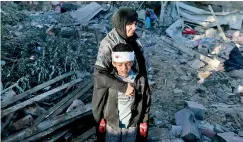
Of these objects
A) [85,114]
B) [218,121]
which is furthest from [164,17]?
[85,114]

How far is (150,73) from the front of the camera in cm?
685

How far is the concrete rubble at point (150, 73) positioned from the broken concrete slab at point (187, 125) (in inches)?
0.7

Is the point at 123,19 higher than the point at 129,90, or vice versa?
the point at 123,19

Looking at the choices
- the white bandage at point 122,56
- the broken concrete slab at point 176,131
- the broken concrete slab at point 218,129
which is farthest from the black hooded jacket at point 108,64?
the broken concrete slab at point 218,129

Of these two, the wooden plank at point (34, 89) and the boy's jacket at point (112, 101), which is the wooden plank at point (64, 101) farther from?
the boy's jacket at point (112, 101)

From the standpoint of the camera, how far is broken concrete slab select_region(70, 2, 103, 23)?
460 inches

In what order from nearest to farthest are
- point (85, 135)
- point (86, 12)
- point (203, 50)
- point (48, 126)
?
1. point (48, 126)
2. point (85, 135)
3. point (203, 50)
4. point (86, 12)

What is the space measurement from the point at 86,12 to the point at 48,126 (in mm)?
8943

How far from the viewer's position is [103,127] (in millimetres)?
3018

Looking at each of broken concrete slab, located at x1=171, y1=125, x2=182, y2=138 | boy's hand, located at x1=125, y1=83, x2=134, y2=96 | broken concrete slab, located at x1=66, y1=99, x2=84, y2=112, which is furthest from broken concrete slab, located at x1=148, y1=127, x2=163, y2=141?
boy's hand, located at x1=125, y1=83, x2=134, y2=96

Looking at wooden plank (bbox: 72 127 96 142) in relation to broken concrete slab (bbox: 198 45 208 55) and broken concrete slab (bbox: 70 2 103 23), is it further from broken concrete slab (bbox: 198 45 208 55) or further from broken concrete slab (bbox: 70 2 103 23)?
broken concrete slab (bbox: 70 2 103 23)

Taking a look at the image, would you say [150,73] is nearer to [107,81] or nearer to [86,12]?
[107,81]

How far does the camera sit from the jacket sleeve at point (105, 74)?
8.87 ft

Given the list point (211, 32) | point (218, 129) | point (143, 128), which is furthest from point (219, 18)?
point (143, 128)
